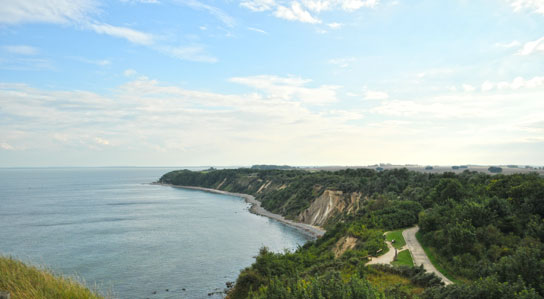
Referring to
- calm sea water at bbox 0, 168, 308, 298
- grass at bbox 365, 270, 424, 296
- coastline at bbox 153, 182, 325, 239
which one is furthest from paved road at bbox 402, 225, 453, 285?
calm sea water at bbox 0, 168, 308, 298

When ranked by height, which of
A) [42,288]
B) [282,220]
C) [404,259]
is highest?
[42,288]

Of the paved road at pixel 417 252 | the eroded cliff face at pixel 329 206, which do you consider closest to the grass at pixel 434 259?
the paved road at pixel 417 252

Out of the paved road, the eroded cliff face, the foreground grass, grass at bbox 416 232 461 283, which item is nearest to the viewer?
the foreground grass

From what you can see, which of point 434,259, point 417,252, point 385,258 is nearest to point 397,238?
point 417,252

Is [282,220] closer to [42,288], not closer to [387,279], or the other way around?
[387,279]

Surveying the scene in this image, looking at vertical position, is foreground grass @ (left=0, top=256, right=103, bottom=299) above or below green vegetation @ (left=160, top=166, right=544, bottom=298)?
above

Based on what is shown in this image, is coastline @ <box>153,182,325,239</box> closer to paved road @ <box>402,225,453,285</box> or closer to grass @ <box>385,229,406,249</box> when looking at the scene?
grass @ <box>385,229,406,249</box>

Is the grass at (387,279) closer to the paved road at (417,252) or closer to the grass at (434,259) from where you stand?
the paved road at (417,252)
